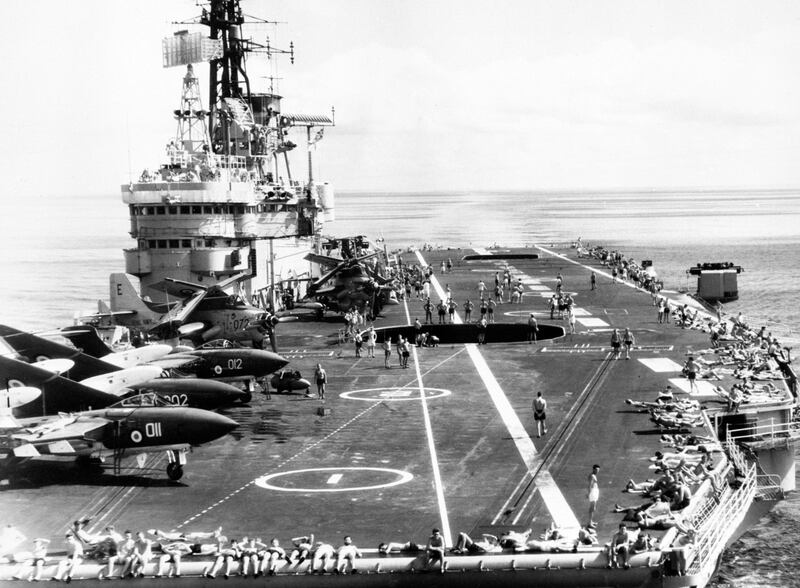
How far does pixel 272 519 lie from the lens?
2350cm

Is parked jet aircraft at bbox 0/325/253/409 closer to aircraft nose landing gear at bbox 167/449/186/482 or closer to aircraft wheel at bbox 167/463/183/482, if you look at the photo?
aircraft nose landing gear at bbox 167/449/186/482

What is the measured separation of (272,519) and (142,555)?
4.39 meters

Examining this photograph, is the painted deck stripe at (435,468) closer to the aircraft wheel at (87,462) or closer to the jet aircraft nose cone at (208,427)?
the jet aircraft nose cone at (208,427)

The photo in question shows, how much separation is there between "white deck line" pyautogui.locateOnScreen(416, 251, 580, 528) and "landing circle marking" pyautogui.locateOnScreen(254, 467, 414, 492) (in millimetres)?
3505

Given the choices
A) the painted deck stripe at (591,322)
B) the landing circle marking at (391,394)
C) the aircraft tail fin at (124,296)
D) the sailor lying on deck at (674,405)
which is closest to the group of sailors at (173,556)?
the sailor lying on deck at (674,405)

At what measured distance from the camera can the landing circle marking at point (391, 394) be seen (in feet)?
124

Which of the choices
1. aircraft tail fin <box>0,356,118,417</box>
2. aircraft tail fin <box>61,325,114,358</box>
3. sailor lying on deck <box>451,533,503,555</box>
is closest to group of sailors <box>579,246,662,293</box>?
aircraft tail fin <box>61,325,114,358</box>

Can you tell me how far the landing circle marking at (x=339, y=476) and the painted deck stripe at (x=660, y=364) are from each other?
17.4 meters

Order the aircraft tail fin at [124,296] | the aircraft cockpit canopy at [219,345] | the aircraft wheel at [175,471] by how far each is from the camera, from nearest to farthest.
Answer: the aircraft wheel at [175,471]
the aircraft cockpit canopy at [219,345]
the aircraft tail fin at [124,296]

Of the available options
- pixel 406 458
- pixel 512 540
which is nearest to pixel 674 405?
pixel 406 458

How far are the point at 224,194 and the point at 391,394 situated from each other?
77.4ft

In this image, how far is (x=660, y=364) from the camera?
42.6 m

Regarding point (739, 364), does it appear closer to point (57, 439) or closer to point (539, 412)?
point (539, 412)

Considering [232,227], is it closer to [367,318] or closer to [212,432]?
[367,318]
